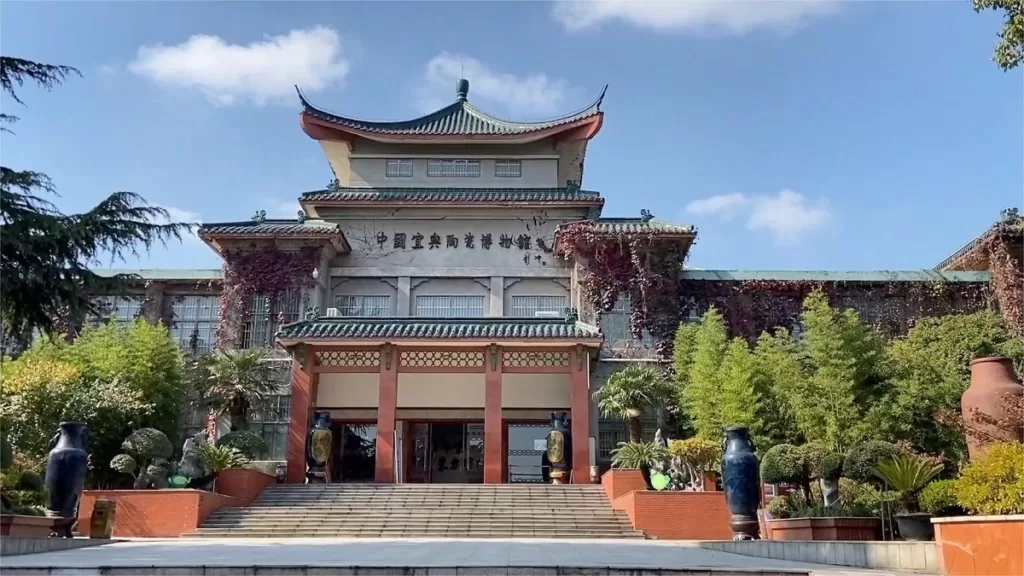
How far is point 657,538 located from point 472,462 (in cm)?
792

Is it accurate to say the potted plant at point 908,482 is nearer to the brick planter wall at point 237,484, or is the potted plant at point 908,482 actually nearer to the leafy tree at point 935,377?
the leafy tree at point 935,377

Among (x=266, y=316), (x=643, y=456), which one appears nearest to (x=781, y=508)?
(x=643, y=456)

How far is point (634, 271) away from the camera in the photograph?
70.4ft

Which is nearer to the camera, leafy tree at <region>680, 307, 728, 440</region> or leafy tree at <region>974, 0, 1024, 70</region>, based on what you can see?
leafy tree at <region>974, 0, 1024, 70</region>

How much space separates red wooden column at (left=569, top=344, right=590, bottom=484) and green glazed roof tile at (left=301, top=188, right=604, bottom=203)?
6.31 meters

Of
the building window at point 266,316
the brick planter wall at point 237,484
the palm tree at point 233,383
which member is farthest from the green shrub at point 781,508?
the building window at point 266,316

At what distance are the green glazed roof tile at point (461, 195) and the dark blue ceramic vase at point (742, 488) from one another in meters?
12.0

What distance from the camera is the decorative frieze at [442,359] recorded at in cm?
1783

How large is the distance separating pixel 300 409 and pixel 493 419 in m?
3.90

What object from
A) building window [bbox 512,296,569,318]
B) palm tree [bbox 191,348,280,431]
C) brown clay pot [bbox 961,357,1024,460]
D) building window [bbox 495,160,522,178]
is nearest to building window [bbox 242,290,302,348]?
palm tree [bbox 191,348,280,431]

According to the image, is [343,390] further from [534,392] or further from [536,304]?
[536,304]

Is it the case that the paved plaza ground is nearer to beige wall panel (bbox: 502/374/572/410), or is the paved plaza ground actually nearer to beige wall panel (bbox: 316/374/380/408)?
beige wall panel (bbox: 502/374/572/410)

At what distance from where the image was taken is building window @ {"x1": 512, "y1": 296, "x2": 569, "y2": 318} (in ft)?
72.7

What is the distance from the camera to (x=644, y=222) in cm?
2200
